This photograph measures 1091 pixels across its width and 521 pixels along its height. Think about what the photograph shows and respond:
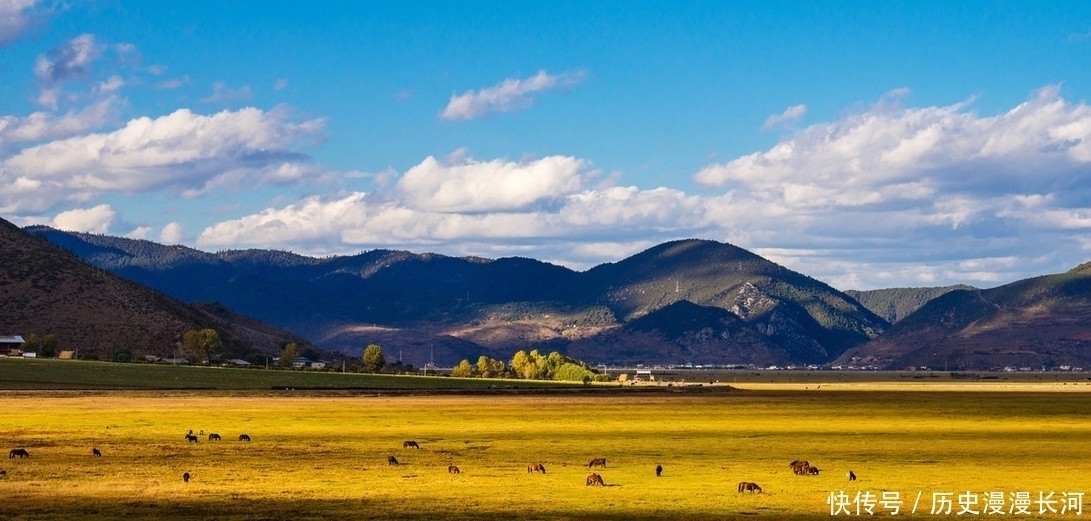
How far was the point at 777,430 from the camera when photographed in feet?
224

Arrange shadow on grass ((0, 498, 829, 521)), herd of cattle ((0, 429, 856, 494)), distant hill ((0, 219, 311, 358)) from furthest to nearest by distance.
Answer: distant hill ((0, 219, 311, 358)), herd of cattle ((0, 429, 856, 494)), shadow on grass ((0, 498, 829, 521))

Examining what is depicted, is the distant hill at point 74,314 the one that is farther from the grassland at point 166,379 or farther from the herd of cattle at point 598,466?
the herd of cattle at point 598,466

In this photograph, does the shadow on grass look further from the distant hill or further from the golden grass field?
the distant hill

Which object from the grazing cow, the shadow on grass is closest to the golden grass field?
the shadow on grass

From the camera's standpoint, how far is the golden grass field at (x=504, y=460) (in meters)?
33.2

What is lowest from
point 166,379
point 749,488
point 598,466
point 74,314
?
point 749,488

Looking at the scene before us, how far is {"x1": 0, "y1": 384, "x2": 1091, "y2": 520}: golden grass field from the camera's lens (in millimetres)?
33219

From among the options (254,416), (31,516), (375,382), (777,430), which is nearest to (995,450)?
(777,430)

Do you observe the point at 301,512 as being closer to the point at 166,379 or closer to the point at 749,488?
the point at 749,488

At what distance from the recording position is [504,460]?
47562mm

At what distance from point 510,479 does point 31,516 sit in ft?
45.6

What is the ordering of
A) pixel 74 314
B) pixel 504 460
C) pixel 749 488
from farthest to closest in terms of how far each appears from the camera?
pixel 74 314
pixel 504 460
pixel 749 488

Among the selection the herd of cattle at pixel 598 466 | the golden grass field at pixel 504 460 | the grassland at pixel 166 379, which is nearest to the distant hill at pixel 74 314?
the grassland at pixel 166 379

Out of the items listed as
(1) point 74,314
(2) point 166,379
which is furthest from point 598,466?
(1) point 74,314
